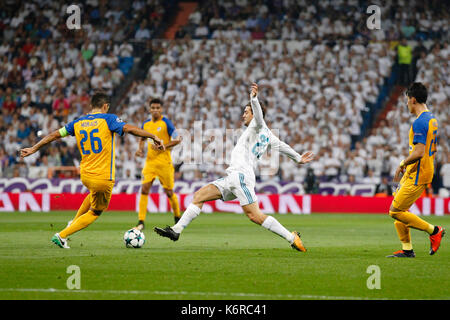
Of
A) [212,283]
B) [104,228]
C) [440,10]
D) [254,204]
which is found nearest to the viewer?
[212,283]

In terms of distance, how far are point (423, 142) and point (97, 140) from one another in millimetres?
4724

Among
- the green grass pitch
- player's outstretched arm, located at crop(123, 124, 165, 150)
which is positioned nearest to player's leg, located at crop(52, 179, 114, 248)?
the green grass pitch

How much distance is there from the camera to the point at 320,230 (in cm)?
1736

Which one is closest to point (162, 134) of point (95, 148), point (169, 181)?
point (169, 181)

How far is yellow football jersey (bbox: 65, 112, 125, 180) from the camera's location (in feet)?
38.0

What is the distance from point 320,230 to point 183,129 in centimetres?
1105

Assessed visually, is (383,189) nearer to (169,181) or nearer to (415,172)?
(169,181)

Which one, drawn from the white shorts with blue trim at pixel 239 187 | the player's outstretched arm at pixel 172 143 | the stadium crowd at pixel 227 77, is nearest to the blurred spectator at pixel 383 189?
the stadium crowd at pixel 227 77

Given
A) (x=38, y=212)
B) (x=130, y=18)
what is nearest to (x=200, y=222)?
(x=38, y=212)

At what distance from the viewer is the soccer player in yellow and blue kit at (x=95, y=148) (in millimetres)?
11578

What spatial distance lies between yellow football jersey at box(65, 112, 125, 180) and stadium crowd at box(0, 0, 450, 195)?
44.6 ft

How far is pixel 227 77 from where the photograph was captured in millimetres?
29781

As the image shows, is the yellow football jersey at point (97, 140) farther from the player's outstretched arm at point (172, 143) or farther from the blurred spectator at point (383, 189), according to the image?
the blurred spectator at point (383, 189)
